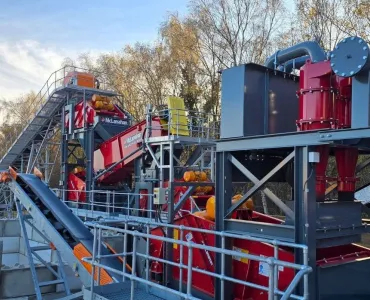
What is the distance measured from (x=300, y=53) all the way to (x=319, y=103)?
3.87 ft

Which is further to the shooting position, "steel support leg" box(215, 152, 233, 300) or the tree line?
the tree line

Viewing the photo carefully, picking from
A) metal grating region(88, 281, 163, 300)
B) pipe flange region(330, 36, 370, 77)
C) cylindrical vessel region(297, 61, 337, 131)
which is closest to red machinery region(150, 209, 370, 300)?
metal grating region(88, 281, 163, 300)

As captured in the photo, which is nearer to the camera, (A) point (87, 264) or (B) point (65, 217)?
(A) point (87, 264)

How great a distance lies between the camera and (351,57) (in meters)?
4.41

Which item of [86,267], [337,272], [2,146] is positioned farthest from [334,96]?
[2,146]

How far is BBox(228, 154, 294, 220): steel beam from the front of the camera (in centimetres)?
490

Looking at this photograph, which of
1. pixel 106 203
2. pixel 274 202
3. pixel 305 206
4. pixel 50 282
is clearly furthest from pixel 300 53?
pixel 106 203

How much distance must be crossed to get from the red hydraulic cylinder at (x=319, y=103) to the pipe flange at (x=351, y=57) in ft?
1.25

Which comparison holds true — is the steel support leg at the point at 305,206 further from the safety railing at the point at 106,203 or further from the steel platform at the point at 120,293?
the safety railing at the point at 106,203

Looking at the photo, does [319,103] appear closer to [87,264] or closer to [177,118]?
[87,264]

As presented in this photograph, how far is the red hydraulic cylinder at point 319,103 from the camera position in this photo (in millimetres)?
4922

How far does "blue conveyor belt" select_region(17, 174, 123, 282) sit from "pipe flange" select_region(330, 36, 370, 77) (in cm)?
427

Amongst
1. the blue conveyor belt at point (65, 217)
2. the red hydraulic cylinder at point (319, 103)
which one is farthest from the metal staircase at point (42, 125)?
the red hydraulic cylinder at point (319, 103)

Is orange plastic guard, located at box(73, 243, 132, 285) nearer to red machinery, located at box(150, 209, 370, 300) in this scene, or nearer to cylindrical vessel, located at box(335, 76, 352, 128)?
red machinery, located at box(150, 209, 370, 300)
